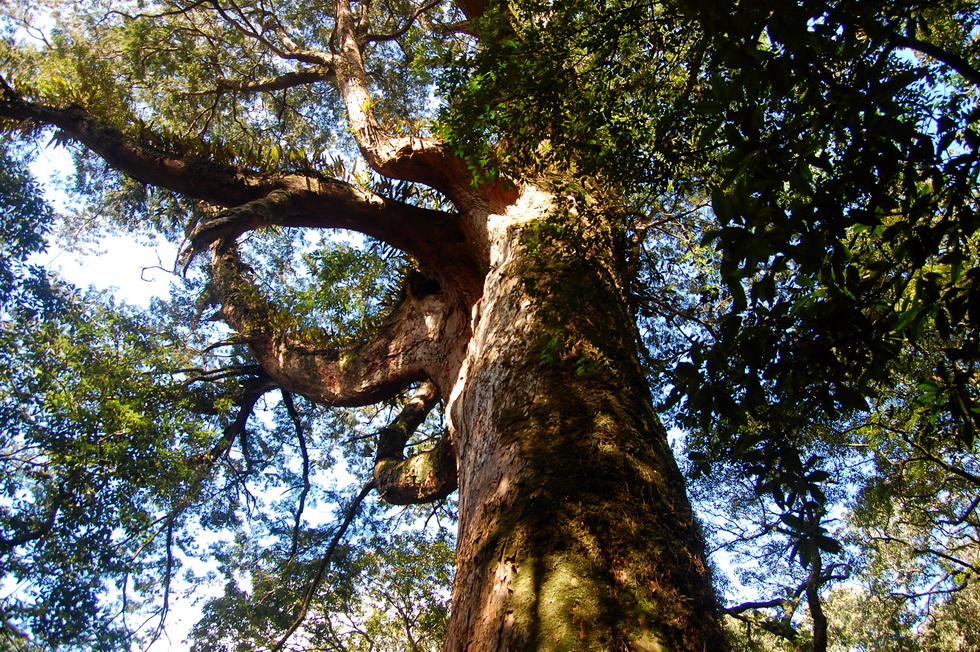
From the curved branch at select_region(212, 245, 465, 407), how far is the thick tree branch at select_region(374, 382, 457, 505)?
2.02 ft

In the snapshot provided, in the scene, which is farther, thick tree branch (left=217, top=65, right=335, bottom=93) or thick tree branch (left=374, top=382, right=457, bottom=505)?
thick tree branch (left=217, top=65, right=335, bottom=93)

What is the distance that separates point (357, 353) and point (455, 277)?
4.06 ft

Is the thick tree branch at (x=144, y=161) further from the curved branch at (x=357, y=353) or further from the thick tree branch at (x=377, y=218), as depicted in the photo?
the curved branch at (x=357, y=353)

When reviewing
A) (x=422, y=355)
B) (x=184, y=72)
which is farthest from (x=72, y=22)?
(x=422, y=355)

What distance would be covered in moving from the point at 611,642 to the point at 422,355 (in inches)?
159

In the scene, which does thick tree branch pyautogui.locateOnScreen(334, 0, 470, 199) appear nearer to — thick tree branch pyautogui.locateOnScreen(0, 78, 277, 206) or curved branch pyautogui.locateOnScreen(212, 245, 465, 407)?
thick tree branch pyautogui.locateOnScreen(0, 78, 277, 206)

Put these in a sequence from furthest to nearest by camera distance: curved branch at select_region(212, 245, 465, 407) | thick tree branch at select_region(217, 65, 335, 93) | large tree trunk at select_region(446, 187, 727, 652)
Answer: thick tree branch at select_region(217, 65, 335, 93), curved branch at select_region(212, 245, 465, 407), large tree trunk at select_region(446, 187, 727, 652)

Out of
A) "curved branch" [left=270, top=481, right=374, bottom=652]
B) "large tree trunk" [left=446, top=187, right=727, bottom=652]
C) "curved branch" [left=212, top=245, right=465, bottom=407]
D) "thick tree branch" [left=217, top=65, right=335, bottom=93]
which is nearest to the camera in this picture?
"large tree trunk" [left=446, top=187, right=727, bottom=652]

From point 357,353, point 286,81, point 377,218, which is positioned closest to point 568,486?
point 357,353

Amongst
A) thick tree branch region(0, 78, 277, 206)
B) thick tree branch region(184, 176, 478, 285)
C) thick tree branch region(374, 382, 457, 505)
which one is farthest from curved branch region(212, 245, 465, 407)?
thick tree branch region(0, 78, 277, 206)

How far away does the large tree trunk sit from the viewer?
1.98m

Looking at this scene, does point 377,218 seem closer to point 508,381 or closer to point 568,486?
point 508,381

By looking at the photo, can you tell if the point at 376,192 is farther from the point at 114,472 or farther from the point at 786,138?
the point at 786,138

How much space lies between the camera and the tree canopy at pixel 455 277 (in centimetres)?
199
